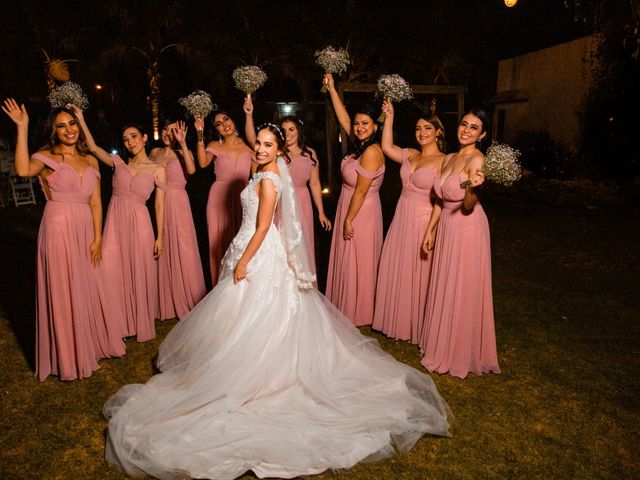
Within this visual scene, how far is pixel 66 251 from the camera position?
475cm

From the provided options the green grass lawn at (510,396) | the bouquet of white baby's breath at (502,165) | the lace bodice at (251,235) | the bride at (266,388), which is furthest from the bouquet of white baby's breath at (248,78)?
the bouquet of white baby's breath at (502,165)

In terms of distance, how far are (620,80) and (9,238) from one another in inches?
735

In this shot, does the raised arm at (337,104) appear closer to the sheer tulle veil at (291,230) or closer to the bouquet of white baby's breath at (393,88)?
the bouquet of white baby's breath at (393,88)

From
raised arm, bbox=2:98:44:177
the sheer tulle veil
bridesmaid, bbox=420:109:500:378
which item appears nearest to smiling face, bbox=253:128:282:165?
the sheer tulle veil

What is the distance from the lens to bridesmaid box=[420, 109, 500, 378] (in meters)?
4.94

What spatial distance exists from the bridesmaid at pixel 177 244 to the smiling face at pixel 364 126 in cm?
207

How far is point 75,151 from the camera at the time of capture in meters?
4.91

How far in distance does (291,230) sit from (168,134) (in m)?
2.95

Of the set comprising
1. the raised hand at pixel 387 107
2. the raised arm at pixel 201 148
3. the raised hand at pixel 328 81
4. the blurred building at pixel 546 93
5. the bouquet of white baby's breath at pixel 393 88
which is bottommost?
the raised arm at pixel 201 148

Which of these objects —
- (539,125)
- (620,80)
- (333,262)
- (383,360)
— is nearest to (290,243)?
(383,360)

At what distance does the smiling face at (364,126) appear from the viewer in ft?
19.5

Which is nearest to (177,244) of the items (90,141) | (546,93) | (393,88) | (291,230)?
(90,141)

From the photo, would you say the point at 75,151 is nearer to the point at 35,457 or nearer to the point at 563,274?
the point at 35,457

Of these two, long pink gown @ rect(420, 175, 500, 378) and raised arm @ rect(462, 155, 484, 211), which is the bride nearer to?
long pink gown @ rect(420, 175, 500, 378)
